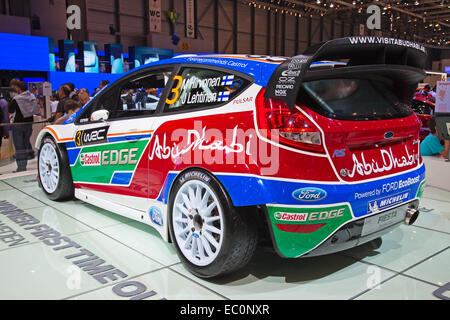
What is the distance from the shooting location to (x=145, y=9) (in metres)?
20.9

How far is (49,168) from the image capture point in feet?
13.6

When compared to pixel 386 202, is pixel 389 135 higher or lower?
higher

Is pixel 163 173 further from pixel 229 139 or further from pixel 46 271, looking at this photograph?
pixel 46 271

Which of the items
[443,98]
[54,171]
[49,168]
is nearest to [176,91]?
[54,171]

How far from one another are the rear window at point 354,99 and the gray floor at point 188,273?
2.91ft

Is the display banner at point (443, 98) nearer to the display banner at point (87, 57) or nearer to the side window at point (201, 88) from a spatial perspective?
the side window at point (201, 88)

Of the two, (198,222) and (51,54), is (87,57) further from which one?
(198,222)

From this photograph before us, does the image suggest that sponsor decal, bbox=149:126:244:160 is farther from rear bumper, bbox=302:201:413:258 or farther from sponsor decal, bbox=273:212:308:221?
rear bumper, bbox=302:201:413:258

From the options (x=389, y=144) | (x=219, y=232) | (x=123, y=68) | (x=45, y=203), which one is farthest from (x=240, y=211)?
(x=123, y=68)

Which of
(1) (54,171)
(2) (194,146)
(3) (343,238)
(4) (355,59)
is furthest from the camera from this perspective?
(1) (54,171)

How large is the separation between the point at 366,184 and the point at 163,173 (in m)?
1.27

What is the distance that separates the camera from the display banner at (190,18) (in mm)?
21891

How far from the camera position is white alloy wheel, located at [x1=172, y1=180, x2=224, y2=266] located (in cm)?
227

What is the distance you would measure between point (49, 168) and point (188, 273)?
2385mm
